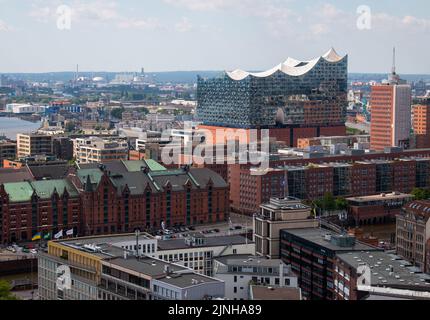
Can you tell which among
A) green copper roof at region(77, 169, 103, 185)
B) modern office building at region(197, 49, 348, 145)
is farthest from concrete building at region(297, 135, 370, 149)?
green copper roof at region(77, 169, 103, 185)

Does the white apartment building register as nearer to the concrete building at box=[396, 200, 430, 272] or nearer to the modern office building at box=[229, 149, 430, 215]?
the concrete building at box=[396, 200, 430, 272]

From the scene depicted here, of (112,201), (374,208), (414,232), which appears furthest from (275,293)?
(374,208)

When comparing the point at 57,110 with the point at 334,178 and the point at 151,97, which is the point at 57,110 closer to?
the point at 151,97

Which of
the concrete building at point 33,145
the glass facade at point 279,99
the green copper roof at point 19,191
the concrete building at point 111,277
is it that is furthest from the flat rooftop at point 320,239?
the glass facade at point 279,99

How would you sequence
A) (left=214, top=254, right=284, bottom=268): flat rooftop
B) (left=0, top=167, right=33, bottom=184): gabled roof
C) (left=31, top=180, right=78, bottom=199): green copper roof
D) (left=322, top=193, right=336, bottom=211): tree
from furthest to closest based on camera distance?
(left=322, top=193, right=336, bottom=211): tree → (left=0, top=167, right=33, bottom=184): gabled roof → (left=31, top=180, right=78, bottom=199): green copper roof → (left=214, top=254, right=284, bottom=268): flat rooftop

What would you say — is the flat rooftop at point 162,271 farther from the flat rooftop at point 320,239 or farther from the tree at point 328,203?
the tree at point 328,203

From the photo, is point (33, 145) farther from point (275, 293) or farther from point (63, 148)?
point (275, 293)
